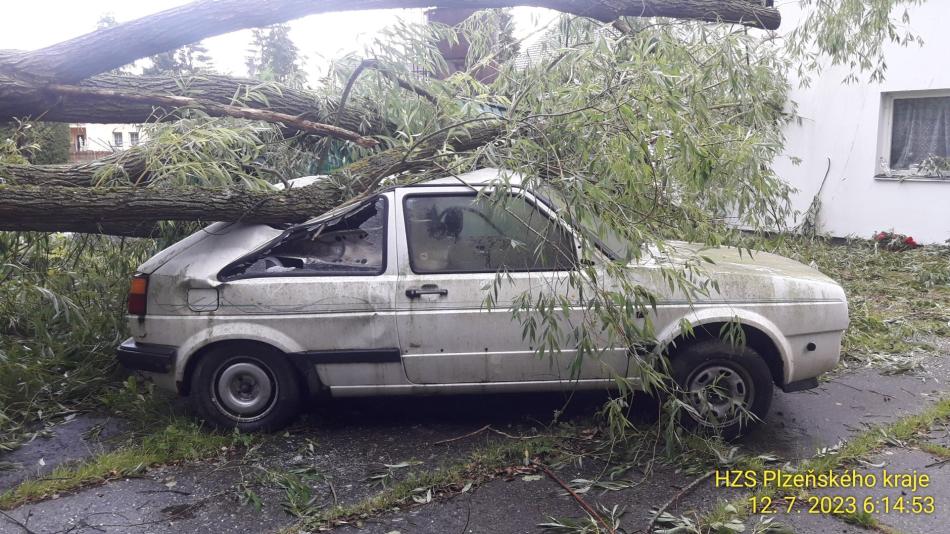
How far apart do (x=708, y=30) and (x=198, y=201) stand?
383cm

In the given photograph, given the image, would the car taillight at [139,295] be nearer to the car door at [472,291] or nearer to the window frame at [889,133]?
the car door at [472,291]

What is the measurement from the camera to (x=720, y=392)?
183 inches

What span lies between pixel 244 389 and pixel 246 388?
0.01 m

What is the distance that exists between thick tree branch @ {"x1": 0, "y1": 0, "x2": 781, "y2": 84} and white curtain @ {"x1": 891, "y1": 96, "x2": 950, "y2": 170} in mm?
7391

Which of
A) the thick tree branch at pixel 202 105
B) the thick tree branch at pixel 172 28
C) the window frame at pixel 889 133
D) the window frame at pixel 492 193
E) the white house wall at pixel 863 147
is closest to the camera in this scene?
the window frame at pixel 492 193

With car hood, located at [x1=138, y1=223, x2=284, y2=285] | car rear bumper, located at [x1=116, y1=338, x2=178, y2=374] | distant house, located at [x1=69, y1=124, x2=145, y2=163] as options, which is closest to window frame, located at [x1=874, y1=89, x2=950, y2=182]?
car hood, located at [x1=138, y1=223, x2=284, y2=285]

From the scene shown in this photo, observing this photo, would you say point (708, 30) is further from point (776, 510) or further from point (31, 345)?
point (31, 345)

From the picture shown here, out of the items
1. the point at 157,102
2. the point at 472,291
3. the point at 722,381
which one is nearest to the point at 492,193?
the point at 472,291

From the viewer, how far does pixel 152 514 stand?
406 cm

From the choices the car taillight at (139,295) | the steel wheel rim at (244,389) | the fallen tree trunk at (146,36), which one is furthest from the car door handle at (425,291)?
the fallen tree trunk at (146,36)

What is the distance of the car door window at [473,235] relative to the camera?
463 cm

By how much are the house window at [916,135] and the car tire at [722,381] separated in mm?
7507

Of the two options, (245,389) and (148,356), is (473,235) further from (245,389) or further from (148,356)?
(148,356)

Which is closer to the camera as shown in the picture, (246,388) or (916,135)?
(246,388)
